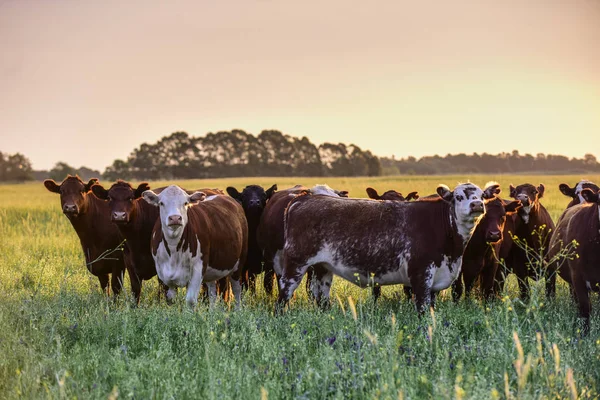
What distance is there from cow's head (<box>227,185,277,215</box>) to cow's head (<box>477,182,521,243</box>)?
3882 mm

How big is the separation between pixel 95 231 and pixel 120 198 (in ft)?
3.95

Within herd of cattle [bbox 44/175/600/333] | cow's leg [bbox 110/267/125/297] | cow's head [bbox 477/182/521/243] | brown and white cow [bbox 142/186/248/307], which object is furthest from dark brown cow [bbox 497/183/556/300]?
cow's leg [bbox 110/267/125/297]

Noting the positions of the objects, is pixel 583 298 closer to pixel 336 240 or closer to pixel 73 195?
pixel 336 240

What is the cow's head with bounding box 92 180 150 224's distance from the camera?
Answer: 8711 millimetres

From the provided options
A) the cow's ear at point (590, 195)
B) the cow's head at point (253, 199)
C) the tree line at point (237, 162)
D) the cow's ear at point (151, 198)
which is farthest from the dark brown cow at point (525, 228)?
the tree line at point (237, 162)

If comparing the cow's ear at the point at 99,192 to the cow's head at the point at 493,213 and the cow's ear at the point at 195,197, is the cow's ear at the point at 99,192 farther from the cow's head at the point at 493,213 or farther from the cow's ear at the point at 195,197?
the cow's head at the point at 493,213

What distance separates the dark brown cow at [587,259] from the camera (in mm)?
7547

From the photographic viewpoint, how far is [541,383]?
5.14 meters

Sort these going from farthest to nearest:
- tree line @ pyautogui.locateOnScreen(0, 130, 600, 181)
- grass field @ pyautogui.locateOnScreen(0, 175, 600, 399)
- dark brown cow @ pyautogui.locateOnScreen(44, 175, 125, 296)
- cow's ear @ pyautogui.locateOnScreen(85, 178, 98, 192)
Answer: tree line @ pyautogui.locateOnScreen(0, 130, 600, 181)
cow's ear @ pyautogui.locateOnScreen(85, 178, 98, 192)
dark brown cow @ pyautogui.locateOnScreen(44, 175, 125, 296)
grass field @ pyautogui.locateOnScreen(0, 175, 600, 399)

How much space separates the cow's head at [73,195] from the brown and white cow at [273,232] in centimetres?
277

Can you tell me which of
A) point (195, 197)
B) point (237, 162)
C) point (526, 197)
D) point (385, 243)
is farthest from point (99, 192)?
point (237, 162)

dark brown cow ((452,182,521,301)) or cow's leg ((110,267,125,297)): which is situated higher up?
dark brown cow ((452,182,521,301))

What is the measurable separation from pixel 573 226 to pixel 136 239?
5990 mm

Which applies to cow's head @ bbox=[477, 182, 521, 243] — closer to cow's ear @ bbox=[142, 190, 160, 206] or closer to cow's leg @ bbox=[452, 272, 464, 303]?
cow's leg @ bbox=[452, 272, 464, 303]
